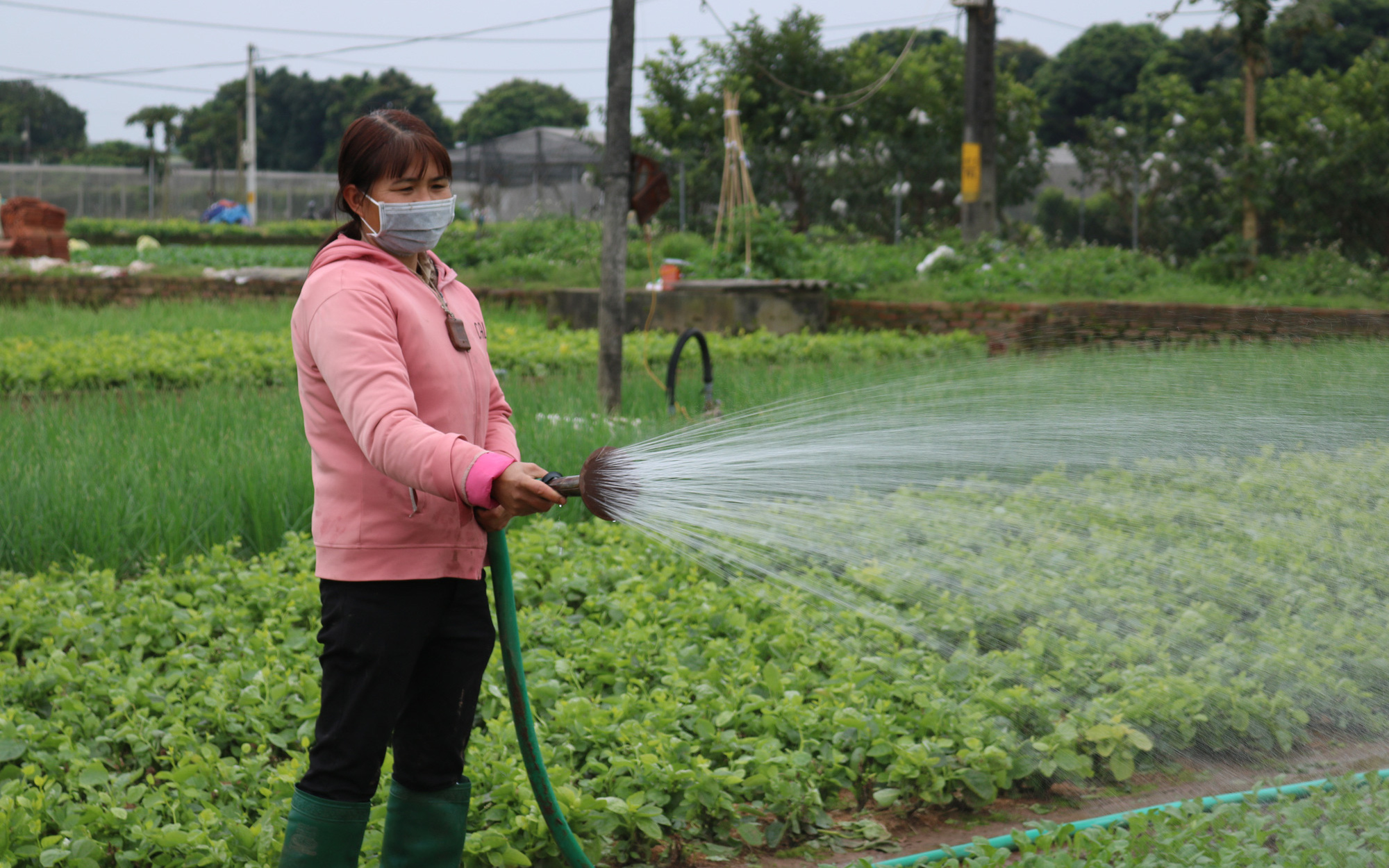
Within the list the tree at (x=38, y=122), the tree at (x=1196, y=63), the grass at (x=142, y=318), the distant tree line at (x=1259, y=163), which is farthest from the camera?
the tree at (x=38, y=122)

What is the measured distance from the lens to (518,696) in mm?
2145

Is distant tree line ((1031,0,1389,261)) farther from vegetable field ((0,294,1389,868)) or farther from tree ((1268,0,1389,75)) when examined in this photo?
vegetable field ((0,294,1389,868))

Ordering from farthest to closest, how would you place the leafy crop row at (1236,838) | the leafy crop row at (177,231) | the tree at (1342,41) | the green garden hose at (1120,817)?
1. the tree at (1342,41)
2. the leafy crop row at (177,231)
3. the green garden hose at (1120,817)
4. the leafy crop row at (1236,838)

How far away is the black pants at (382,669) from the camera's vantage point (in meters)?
1.89

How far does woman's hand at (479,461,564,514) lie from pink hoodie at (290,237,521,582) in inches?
4.7

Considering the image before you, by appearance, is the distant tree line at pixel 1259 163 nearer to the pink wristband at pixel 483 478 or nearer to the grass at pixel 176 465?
the grass at pixel 176 465

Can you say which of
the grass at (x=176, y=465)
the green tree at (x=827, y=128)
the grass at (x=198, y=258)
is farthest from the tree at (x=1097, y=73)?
the grass at (x=176, y=465)

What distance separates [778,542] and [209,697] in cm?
173

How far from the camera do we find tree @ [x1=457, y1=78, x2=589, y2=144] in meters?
57.0

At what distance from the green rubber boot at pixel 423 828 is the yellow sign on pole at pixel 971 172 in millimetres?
12851

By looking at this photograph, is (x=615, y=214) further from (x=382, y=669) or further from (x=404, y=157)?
(x=382, y=669)

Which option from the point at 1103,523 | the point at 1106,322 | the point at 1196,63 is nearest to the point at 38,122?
the point at 1196,63

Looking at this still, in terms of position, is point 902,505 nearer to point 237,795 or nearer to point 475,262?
point 237,795

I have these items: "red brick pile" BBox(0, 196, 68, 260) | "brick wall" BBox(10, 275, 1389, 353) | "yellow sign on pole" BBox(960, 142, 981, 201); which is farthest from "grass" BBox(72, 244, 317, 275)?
"yellow sign on pole" BBox(960, 142, 981, 201)
